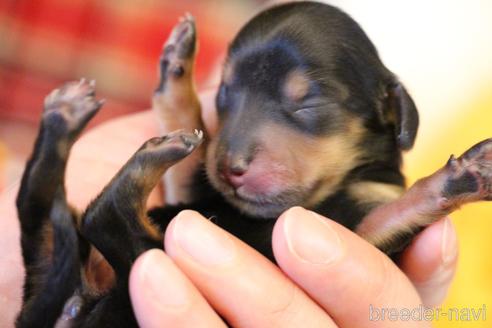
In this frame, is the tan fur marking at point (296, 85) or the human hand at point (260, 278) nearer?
the human hand at point (260, 278)

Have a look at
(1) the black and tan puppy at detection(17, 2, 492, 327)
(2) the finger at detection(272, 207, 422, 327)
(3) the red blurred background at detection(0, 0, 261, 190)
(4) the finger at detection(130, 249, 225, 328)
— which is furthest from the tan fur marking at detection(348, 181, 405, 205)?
(3) the red blurred background at detection(0, 0, 261, 190)

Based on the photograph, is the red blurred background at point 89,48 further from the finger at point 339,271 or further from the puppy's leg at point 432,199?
the finger at point 339,271

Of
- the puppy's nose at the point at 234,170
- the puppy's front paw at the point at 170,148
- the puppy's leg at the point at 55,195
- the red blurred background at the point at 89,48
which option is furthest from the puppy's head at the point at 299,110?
the red blurred background at the point at 89,48

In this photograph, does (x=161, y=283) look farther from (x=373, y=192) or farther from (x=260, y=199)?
(x=373, y=192)

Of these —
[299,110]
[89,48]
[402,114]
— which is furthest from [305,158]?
[89,48]

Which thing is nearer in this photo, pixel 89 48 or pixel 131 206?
pixel 131 206

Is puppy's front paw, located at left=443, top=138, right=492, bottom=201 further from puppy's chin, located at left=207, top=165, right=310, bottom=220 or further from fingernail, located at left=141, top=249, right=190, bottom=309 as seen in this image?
fingernail, located at left=141, top=249, right=190, bottom=309

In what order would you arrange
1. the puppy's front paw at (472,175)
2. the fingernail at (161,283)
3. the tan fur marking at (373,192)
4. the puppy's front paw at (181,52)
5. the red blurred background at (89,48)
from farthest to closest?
the red blurred background at (89,48) → the puppy's front paw at (181,52) → the tan fur marking at (373,192) → the puppy's front paw at (472,175) → the fingernail at (161,283)

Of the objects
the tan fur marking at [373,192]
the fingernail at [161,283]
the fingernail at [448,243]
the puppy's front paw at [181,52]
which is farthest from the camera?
the puppy's front paw at [181,52]
